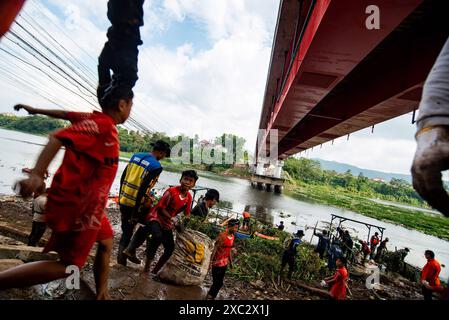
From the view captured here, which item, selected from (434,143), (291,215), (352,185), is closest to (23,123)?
(291,215)

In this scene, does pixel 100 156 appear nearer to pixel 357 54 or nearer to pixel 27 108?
pixel 27 108

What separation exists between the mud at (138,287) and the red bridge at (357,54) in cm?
377

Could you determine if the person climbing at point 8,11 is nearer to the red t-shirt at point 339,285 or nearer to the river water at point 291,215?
the red t-shirt at point 339,285

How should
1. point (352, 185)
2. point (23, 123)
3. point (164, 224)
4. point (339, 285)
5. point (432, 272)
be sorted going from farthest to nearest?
point (352, 185) < point (23, 123) < point (432, 272) < point (339, 285) < point (164, 224)

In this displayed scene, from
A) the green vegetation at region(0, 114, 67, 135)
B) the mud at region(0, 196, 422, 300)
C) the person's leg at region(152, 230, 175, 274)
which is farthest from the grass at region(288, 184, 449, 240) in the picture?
the green vegetation at region(0, 114, 67, 135)

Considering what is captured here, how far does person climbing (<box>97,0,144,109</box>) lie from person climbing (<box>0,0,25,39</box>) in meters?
0.58

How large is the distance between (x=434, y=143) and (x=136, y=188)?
3173 millimetres

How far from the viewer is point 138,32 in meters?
1.89

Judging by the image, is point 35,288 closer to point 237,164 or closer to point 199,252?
point 199,252

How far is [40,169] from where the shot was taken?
1176 millimetres

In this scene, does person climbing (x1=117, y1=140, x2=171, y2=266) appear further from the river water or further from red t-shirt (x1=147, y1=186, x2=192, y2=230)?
the river water

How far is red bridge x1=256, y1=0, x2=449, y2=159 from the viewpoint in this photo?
8.54ft

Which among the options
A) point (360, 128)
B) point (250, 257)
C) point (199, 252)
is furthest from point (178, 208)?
point (360, 128)

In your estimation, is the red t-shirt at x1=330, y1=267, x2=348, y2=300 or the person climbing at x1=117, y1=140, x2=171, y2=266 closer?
the person climbing at x1=117, y1=140, x2=171, y2=266
